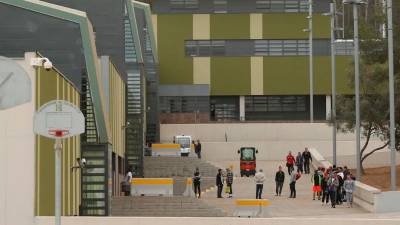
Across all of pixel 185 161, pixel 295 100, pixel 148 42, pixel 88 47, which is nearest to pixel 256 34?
pixel 295 100

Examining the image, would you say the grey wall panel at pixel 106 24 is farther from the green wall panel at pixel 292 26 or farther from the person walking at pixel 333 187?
the green wall panel at pixel 292 26

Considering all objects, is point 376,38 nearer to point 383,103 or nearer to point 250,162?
point 383,103

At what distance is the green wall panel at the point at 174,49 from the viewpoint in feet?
255

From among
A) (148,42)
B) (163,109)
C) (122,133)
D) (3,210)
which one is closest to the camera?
(3,210)

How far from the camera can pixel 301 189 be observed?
1622 inches

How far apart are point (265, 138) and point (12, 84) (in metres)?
58.7

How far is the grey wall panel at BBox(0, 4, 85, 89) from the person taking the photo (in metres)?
30.0

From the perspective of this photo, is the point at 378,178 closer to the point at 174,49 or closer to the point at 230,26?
the point at 230,26

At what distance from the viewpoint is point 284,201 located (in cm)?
3538

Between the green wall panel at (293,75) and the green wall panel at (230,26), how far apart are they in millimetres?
3082

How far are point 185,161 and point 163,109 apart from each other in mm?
24096

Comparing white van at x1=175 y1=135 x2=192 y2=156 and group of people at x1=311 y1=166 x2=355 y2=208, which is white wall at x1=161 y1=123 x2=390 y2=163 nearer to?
white van at x1=175 y1=135 x2=192 y2=156

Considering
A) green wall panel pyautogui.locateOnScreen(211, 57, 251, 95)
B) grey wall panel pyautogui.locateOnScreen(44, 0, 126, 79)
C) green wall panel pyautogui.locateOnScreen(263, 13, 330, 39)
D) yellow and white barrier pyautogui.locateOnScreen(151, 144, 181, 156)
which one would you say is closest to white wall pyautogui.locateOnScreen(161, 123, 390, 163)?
yellow and white barrier pyautogui.locateOnScreen(151, 144, 181, 156)

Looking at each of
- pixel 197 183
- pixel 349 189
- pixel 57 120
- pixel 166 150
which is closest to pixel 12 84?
pixel 57 120
